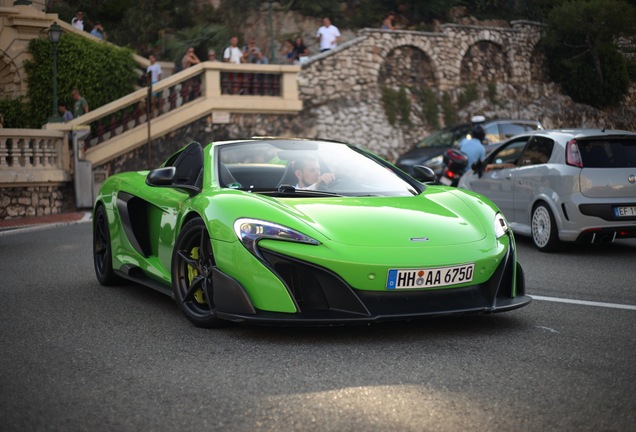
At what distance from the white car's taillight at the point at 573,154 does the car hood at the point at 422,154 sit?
38.1 feet

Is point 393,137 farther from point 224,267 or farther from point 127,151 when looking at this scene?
point 224,267

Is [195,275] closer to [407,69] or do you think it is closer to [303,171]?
[303,171]

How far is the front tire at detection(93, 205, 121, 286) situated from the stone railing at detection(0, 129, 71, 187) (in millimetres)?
13006

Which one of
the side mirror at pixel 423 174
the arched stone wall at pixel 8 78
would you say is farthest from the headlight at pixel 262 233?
the arched stone wall at pixel 8 78

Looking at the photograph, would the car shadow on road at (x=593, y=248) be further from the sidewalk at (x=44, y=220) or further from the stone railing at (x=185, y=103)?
the stone railing at (x=185, y=103)

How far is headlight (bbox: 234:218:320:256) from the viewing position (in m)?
5.93

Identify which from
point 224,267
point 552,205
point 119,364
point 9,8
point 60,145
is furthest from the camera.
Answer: point 9,8

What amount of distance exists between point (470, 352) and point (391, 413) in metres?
1.37

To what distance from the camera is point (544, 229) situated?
1174 centimetres

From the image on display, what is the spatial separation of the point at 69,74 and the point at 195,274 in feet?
78.0

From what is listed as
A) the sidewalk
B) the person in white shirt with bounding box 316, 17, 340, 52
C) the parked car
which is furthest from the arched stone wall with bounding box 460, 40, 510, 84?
the sidewalk

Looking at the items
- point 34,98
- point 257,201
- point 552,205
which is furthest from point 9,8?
point 257,201

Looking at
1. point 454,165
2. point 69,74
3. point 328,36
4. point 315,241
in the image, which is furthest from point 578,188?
point 328,36

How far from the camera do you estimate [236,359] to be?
563 cm
